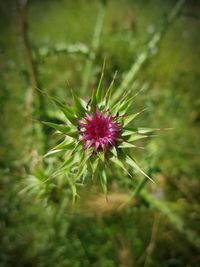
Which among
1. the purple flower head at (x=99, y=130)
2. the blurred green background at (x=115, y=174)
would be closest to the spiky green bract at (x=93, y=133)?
the purple flower head at (x=99, y=130)

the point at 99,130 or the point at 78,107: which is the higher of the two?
the point at 78,107

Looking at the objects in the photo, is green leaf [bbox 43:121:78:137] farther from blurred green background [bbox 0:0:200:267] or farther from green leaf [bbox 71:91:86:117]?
blurred green background [bbox 0:0:200:267]

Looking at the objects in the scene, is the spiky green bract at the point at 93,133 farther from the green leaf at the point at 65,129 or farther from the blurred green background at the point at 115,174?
the blurred green background at the point at 115,174

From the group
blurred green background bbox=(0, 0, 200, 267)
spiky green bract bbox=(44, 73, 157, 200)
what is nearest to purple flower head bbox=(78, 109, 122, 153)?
spiky green bract bbox=(44, 73, 157, 200)

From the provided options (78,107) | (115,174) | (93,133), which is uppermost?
(78,107)

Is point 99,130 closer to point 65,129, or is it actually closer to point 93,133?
point 93,133

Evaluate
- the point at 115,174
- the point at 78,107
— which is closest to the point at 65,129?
the point at 78,107
